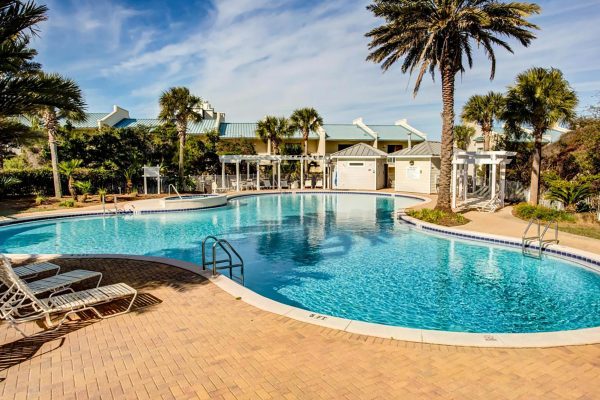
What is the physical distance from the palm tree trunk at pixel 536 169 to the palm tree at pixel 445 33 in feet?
16.6

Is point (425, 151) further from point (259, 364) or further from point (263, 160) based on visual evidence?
point (259, 364)

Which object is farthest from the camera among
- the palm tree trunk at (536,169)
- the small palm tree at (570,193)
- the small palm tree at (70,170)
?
the small palm tree at (70,170)

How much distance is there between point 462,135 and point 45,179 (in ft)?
119

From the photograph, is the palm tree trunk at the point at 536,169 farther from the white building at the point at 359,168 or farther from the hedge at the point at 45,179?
the hedge at the point at 45,179

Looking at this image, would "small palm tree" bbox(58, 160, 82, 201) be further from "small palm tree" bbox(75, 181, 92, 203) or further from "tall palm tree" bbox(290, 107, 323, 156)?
"tall palm tree" bbox(290, 107, 323, 156)

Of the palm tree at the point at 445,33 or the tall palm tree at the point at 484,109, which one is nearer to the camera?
the palm tree at the point at 445,33

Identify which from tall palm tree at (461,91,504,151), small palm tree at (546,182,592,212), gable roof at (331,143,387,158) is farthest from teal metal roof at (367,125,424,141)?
small palm tree at (546,182,592,212)

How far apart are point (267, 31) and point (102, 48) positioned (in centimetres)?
793

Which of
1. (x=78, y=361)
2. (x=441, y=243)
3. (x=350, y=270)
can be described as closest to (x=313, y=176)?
(x=441, y=243)

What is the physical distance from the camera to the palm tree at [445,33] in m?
14.7

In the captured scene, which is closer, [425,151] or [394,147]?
[425,151]

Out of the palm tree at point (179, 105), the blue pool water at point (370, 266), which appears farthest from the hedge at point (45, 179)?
the blue pool water at point (370, 266)

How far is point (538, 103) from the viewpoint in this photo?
18531mm

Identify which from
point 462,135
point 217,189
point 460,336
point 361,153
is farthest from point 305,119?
point 460,336
